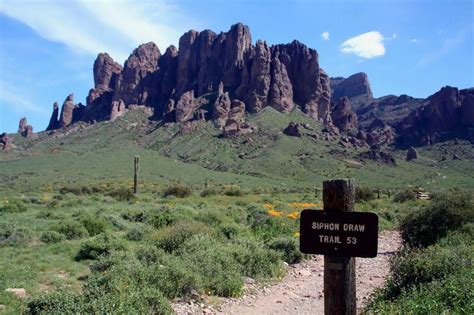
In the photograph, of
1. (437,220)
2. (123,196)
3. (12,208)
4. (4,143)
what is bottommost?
(12,208)

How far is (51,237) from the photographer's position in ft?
54.4

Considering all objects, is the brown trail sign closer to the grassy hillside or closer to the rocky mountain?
the grassy hillside

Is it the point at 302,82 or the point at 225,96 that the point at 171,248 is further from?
the point at 302,82

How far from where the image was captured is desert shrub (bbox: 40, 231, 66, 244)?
1652 cm

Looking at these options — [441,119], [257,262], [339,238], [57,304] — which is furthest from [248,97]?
[339,238]

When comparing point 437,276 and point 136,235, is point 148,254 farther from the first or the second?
point 437,276

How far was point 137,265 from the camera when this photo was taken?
1013 centimetres

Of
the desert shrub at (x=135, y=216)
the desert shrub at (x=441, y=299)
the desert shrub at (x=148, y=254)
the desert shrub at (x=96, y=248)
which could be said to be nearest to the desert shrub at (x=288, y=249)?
the desert shrub at (x=148, y=254)

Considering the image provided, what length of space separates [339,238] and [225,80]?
6508 inches

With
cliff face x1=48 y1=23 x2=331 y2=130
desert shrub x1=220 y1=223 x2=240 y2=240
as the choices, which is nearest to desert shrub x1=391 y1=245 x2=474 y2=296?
desert shrub x1=220 y1=223 x2=240 y2=240

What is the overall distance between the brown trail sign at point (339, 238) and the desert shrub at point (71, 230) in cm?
1457

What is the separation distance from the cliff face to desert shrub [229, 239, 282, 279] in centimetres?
12125

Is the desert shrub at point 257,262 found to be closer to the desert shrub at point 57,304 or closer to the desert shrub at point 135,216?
the desert shrub at point 57,304

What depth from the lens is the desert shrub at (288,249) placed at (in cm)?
1481
